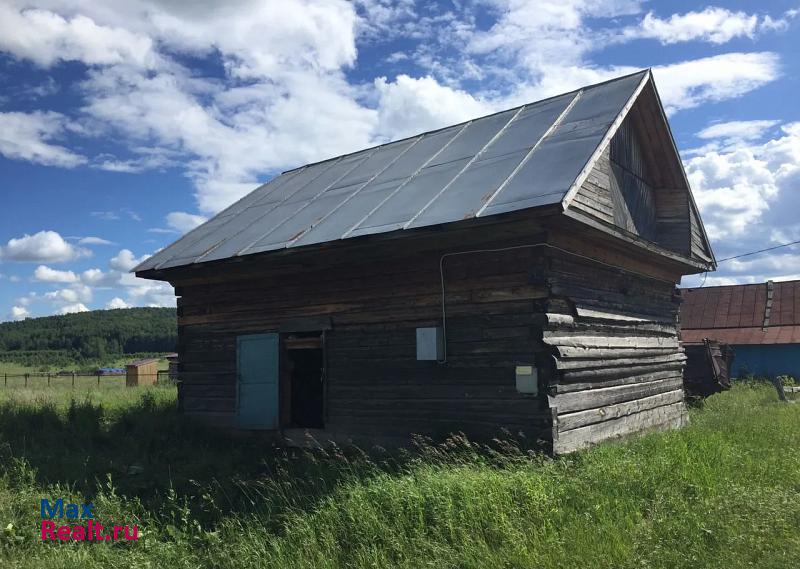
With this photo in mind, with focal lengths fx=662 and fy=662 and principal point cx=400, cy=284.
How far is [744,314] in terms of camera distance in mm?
27516

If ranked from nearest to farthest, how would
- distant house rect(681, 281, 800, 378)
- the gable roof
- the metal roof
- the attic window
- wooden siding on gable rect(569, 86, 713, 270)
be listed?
the metal roof
wooden siding on gable rect(569, 86, 713, 270)
the attic window
distant house rect(681, 281, 800, 378)
the gable roof

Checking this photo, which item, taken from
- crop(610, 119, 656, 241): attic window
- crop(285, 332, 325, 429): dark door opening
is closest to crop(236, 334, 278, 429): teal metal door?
crop(285, 332, 325, 429): dark door opening

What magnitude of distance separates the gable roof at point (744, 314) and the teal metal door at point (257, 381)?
20934 millimetres

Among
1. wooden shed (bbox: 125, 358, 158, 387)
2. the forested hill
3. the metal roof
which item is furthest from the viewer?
the forested hill

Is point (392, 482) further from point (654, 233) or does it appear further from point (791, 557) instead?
point (654, 233)

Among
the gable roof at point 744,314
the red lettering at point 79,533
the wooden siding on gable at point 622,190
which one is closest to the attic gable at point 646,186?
the wooden siding on gable at point 622,190

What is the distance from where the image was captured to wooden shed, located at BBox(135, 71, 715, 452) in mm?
7828

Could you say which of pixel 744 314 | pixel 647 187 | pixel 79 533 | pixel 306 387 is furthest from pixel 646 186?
pixel 744 314

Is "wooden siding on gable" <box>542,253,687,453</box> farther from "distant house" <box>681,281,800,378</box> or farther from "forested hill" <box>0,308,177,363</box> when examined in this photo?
"forested hill" <box>0,308,177,363</box>

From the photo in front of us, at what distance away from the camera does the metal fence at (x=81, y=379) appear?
107 feet

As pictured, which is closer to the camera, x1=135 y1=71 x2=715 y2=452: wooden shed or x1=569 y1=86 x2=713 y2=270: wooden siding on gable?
x1=135 y1=71 x2=715 y2=452: wooden shed

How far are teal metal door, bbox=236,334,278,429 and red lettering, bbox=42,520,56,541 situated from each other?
3.63 meters

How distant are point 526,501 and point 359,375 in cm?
384

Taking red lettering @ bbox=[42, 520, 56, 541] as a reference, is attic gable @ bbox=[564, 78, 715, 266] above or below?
above
